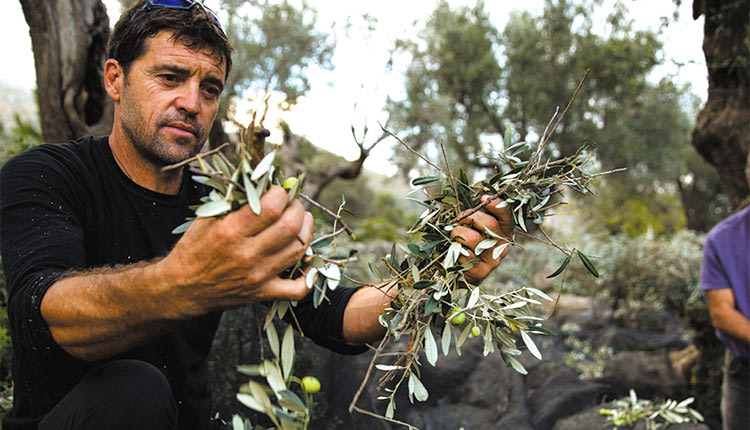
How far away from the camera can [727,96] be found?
431cm

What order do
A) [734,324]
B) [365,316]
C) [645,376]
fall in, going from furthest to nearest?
1. [645,376]
2. [734,324]
3. [365,316]

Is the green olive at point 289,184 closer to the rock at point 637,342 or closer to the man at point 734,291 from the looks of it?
the man at point 734,291

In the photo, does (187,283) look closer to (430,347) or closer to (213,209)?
(213,209)

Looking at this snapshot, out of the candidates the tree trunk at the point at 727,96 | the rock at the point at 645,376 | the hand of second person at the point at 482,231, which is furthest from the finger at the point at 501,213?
the tree trunk at the point at 727,96

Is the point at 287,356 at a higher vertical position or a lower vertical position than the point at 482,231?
lower

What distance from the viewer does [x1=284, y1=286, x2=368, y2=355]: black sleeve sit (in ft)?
5.97

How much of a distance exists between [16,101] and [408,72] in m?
38.2

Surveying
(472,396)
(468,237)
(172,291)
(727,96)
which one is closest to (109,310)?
(172,291)

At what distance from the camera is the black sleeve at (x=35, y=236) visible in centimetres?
122

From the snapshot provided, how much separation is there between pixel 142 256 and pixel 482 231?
3.99 ft

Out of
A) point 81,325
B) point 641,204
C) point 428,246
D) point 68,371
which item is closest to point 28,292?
point 81,325

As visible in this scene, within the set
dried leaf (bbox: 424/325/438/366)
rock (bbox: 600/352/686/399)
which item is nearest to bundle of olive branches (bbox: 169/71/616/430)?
dried leaf (bbox: 424/325/438/366)

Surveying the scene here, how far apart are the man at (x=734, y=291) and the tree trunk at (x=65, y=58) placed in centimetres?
389

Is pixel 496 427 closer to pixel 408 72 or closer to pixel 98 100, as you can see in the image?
pixel 98 100
